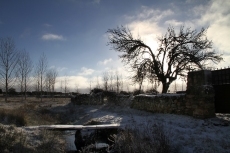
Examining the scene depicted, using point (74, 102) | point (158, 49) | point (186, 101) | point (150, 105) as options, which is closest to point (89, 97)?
point (74, 102)

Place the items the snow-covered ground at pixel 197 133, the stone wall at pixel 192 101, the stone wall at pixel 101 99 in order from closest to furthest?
the snow-covered ground at pixel 197 133, the stone wall at pixel 192 101, the stone wall at pixel 101 99

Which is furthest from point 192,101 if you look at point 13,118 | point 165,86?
point 13,118

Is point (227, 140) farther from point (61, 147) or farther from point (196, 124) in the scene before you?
point (61, 147)

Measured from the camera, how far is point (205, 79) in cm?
1051

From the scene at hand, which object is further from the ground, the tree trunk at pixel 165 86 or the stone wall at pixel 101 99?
the tree trunk at pixel 165 86

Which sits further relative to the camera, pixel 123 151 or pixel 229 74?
pixel 229 74

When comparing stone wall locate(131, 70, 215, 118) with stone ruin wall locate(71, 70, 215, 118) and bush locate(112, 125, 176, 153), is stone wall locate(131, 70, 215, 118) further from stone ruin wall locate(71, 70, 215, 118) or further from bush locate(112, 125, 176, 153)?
bush locate(112, 125, 176, 153)

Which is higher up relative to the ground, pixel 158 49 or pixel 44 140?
pixel 158 49

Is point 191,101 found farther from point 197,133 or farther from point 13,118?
point 13,118

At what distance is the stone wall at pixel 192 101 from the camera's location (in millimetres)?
9445

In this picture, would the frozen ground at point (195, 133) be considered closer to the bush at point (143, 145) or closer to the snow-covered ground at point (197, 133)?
the snow-covered ground at point (197, 133)

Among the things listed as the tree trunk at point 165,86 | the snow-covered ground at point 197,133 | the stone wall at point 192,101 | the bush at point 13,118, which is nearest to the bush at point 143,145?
the snow-covered ground at point 197,133

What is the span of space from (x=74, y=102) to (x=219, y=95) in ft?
54.5

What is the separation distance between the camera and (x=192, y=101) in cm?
995
